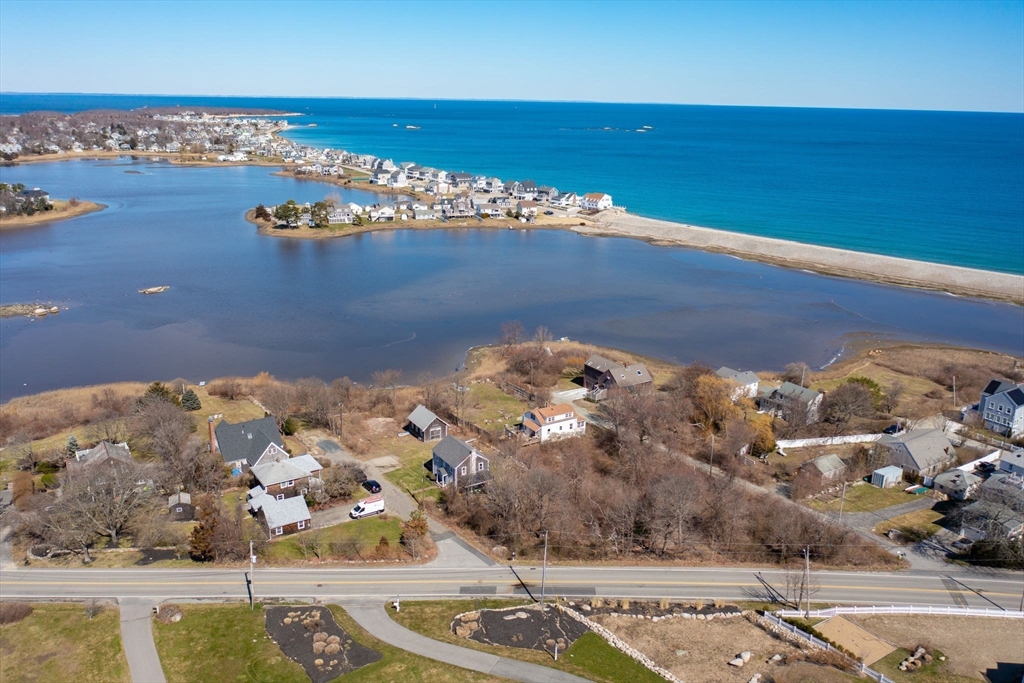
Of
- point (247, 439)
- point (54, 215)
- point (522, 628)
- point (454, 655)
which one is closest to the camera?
point (454, 655)

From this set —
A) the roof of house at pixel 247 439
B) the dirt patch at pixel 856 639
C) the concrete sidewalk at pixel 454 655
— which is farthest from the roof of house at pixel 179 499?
the dirt patch at pixel 856 639

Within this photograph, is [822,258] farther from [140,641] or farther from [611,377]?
[140,641]

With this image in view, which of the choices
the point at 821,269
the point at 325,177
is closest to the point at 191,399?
the point at 821,269

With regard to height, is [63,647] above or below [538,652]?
below

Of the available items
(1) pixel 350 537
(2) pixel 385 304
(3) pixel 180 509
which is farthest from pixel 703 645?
(2) pixel 385 304

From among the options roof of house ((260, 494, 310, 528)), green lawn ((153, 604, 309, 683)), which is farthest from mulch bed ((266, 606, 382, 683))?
roof of house ((260, 494, 310, 528))

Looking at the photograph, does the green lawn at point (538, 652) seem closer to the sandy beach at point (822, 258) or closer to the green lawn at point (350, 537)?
the green lawn at point (350, 537)

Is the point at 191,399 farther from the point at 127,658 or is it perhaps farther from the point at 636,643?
the point at 636,643
